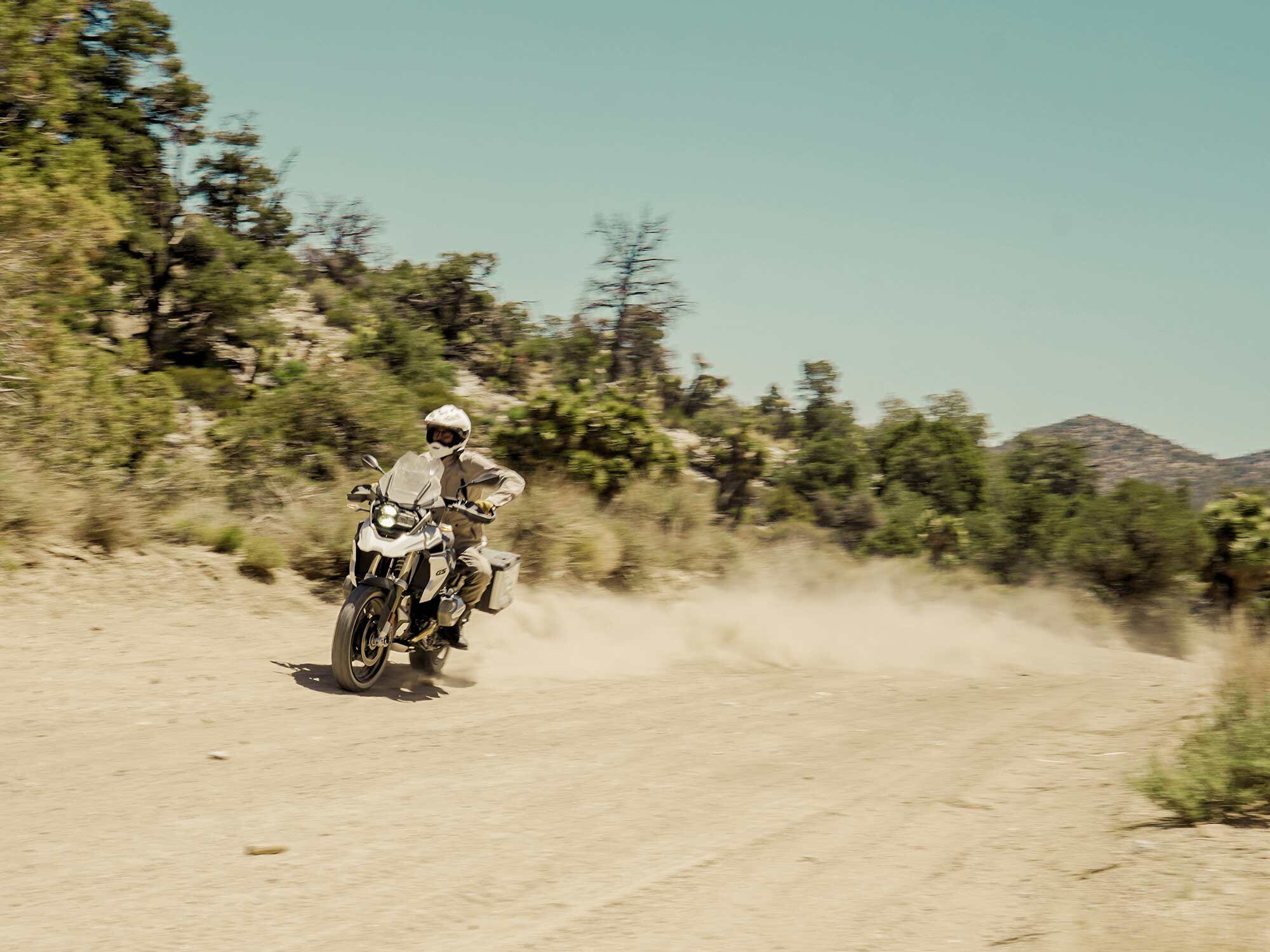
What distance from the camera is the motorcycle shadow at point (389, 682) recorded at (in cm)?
802

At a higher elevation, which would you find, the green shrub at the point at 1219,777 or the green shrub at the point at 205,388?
the green shrub at the point at 205,388

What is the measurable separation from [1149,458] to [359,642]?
127489 mm

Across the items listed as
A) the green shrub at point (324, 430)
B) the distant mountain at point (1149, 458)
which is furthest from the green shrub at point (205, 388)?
the distant mountain at point (1149, 458)

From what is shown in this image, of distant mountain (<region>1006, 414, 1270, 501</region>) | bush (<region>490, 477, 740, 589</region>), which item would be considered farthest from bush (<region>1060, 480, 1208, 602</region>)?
distant mountain (<region>1006, 414, 1270, 501</region>)

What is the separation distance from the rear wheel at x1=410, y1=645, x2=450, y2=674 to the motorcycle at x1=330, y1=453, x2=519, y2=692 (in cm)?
26

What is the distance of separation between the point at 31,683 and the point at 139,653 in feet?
4.05

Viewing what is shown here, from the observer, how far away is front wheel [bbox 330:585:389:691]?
756cm

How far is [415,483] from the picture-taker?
8.01 m

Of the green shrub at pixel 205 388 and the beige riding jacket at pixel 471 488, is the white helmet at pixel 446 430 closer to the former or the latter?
the beige riding jacket at pixel 471 488

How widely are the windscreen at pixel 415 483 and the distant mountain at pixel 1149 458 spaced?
86196mm

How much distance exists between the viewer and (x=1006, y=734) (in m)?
8.01

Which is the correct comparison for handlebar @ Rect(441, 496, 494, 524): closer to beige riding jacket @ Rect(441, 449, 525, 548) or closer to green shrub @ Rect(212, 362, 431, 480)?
beige riding jacket @ Rect(441, 449, 525, 548)

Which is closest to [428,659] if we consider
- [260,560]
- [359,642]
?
[359,642]

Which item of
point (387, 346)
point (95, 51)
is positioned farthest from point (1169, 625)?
point (95, 51)
